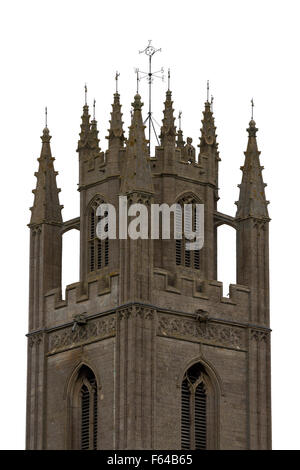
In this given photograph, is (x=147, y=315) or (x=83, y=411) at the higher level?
(x=147, y=315)

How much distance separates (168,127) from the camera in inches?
6417

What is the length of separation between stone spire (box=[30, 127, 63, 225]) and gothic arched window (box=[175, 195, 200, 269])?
4.54 metres

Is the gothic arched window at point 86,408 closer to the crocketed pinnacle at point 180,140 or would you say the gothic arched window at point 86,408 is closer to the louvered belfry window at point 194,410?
the louvered belfry window at point 194,410

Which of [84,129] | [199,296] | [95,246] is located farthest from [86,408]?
[84,129]

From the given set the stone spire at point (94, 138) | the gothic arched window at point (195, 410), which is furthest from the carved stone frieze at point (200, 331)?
the stone spire at point (94, 138)

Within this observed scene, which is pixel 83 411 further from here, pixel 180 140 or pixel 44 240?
pixel 180 140

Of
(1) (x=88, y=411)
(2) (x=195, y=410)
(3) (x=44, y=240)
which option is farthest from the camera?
(3) (x=44, y=240)

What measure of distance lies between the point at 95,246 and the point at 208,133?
582 centimetres

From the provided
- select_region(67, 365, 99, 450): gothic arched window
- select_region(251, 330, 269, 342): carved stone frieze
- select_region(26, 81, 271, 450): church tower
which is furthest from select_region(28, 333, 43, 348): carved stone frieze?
select_region(251, 330, 269, 342): carved stone frieze

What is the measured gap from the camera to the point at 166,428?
159m

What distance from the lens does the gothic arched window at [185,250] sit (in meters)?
162
